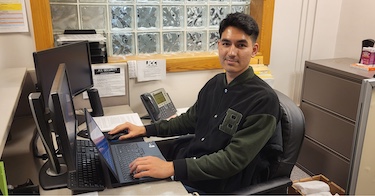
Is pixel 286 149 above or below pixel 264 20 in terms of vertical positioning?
below

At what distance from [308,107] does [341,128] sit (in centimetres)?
35

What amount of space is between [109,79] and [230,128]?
102 cm

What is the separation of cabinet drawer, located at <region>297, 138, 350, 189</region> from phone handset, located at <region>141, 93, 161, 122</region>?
4.29 feet

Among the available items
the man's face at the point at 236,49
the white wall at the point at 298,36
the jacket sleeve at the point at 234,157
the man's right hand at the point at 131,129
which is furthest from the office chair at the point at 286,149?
the white wall at the point at 298,36

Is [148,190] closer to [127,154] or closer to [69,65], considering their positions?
[127,154]

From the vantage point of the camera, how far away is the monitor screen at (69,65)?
1.48 metres

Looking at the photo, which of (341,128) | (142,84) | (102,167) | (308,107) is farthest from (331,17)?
(102,167)

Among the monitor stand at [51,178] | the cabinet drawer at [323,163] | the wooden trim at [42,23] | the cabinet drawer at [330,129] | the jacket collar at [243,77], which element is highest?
the wooden trim at [42,23]

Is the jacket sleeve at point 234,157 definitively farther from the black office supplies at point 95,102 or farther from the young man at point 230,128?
the black office supplies at point 95,102

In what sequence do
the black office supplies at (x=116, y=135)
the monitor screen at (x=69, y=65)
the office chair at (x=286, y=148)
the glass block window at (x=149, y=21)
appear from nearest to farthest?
1. the office chair at (x=286, y=148)
2. the monitor screen at (x=69, y=65)
3. the black office supplies at (x=116, y=135)
4. the glass block window at (x=149, y=21)

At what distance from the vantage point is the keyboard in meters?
1.13

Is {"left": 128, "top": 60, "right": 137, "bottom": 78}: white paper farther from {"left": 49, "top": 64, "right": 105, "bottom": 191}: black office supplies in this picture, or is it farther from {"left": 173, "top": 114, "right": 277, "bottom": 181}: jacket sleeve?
{"left": 173, "top": 114, "right": 277, "bottom": 181}: jacket sleeve

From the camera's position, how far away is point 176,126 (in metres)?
1.70

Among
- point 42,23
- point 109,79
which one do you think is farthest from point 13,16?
point 109,79
